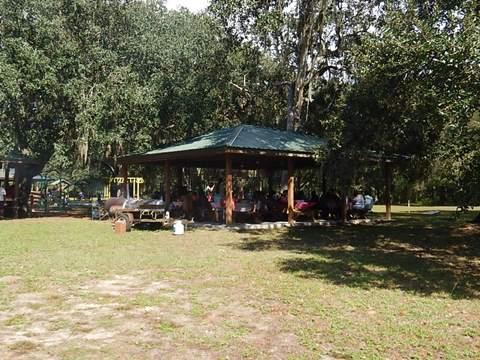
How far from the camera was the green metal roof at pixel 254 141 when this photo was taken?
15.0m

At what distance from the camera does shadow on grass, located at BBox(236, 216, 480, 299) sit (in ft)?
24.0

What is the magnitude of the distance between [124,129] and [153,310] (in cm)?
1582

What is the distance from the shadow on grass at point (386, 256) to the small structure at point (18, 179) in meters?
12.0

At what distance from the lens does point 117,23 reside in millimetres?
23562

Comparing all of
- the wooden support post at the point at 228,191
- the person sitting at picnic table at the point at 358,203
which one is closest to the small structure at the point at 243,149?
→ the wooden support post at the point at 228,191

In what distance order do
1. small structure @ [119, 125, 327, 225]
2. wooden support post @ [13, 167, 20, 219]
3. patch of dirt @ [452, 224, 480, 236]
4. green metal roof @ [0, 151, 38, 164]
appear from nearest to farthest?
patch of dirt @ [452, 224, 480, 236] → small structure @ [119, 125, 327, 225] → green metal roof @ [0, 151, 38, 164] → wooden support post @ [13, 167, 20, 219]

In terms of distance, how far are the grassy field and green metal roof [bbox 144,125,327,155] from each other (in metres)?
4.28

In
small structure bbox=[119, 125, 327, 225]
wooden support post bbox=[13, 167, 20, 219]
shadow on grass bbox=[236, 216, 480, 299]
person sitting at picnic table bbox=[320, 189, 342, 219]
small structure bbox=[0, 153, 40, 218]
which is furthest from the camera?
wooden support post bbox=[13, 167, 20, 219]

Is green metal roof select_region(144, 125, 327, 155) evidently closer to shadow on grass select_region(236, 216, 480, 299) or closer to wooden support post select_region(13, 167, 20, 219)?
shadow on grass select_region(236, 216, 480, 299)

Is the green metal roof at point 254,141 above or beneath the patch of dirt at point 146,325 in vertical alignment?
above

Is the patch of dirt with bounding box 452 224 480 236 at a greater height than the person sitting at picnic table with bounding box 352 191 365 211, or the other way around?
the person sitting at picnic table with bounding box 352 191 365 211

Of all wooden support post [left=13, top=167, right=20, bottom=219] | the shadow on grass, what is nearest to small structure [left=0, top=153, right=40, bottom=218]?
wooden support post [left=13, top=167, right=20, bottom=219]

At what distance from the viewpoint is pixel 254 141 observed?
1555 centimetres

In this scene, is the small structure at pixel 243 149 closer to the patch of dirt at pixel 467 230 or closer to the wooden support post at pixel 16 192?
the patch of dirt at pixel 467 230
